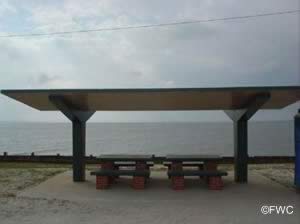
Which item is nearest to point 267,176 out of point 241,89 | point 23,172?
point 241,89

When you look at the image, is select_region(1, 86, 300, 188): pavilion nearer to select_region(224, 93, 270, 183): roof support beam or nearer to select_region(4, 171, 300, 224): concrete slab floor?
select_region(224, 93, 270, 183): roof support beam

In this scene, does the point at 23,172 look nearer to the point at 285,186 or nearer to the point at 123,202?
the point at 123,202

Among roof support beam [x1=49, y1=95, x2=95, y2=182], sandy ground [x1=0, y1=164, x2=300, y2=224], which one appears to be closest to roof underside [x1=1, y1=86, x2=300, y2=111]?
roof support beam [x1=49, y1=95, x2=95, y2=182]

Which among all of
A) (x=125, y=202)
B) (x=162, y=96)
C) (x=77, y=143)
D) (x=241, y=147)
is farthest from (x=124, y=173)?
(x=241, y=147)

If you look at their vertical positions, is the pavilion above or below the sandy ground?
above

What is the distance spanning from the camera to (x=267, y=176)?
13133 mm

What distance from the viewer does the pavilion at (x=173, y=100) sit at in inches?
384

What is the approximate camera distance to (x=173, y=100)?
11203mm

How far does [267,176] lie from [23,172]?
7086mm

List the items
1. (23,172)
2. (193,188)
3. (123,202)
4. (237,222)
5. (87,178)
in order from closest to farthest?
(237,222) < (123,202) < (193,188) < (87,178) < (23,172)

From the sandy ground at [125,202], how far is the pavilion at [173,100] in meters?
0.89

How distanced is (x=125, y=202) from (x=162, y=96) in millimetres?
2598

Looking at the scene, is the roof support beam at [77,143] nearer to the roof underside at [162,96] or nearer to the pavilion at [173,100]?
the pavilion at [173,100]

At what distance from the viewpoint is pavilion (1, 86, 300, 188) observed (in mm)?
9742
